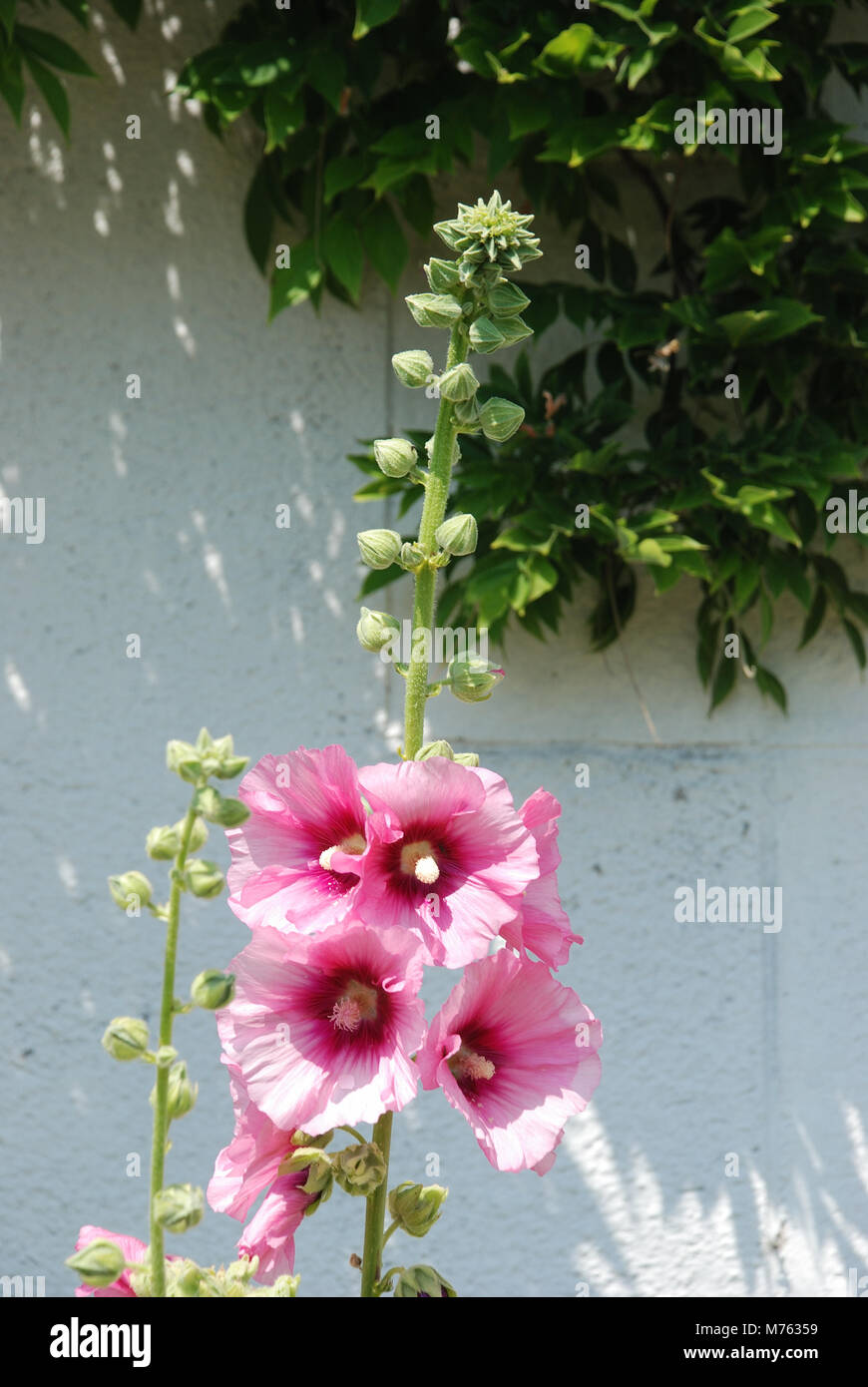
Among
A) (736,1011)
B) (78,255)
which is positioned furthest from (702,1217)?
(78,255)

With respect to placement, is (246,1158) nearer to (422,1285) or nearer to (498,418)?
(422,1285)

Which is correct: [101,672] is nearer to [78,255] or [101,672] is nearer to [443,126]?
[78,255]

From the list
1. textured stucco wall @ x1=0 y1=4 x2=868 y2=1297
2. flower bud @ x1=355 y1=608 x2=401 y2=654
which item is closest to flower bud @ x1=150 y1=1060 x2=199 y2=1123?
flower bud @ x1=355 y1=608 x2=401 y2=654

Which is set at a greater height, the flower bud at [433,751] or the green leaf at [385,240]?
the green leaf at [385,240]

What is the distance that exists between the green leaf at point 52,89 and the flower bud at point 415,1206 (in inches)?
63.8

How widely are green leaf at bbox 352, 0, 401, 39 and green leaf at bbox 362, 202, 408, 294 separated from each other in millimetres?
271

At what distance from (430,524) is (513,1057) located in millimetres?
272

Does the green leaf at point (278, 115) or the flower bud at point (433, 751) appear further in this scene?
the green leaf at point (278, 115)

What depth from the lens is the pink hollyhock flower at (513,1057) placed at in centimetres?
55

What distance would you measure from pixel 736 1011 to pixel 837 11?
1.62 m

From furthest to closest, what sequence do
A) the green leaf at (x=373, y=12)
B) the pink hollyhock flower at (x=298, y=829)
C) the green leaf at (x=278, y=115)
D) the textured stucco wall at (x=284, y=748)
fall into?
1. the textured stucco wall at (x=284, y=748)
2. the green leaf at (x=278, y=115)
3. the green leaf at (x=373, y=12)
4. the pink hollyhock flower at (x=298, y=829)

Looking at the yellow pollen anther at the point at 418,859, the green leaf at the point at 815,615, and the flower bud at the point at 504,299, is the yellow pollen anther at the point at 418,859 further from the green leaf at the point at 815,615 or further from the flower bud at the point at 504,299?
the green leaf at the point at 815,615

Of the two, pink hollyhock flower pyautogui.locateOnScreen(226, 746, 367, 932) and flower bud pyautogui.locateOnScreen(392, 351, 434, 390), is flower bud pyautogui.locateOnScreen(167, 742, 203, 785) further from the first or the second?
flower bud pyautogui.locateOnScreen(392, 351, 434, 390)

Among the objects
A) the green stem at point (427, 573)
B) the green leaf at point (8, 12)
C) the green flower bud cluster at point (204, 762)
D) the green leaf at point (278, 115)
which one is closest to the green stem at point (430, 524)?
the green stem at point (427, 573)
